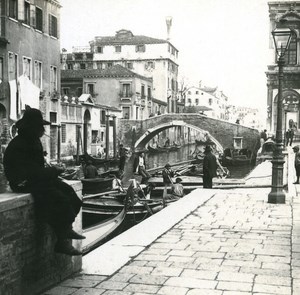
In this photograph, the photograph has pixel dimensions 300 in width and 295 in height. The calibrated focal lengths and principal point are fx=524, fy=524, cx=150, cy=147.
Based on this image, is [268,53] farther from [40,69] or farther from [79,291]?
[79,291]

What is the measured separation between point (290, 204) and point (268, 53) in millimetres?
25955

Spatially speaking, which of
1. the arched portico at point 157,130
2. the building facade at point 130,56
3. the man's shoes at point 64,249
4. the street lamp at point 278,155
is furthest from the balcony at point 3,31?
the building facade at point 130,56

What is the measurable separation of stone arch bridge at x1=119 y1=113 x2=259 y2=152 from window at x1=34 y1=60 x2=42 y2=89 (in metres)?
16.1

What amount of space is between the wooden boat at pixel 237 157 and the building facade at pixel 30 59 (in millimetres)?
12065

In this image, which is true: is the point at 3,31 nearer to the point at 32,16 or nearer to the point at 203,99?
the point at 32,16

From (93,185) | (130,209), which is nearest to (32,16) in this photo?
(93,185)

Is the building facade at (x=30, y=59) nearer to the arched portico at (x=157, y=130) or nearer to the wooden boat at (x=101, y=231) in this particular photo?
the wooden boat at (x=101, y=231)

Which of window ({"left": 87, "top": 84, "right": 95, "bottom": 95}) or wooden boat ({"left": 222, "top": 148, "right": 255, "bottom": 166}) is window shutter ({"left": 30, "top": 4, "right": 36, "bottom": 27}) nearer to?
wooden boat ({"left": 222, "top": 148, "right": 255, "bottom": 166})

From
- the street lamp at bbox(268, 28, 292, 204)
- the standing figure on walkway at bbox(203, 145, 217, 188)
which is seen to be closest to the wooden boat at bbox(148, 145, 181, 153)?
the standing figure on walkway at bbox(203, 145, 217, 188)

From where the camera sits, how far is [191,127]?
3722 centimetres

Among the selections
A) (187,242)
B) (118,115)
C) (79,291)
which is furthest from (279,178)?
(118,115)

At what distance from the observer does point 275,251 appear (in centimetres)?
492

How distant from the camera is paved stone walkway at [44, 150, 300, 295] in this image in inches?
146

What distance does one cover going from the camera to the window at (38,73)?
2216cm
